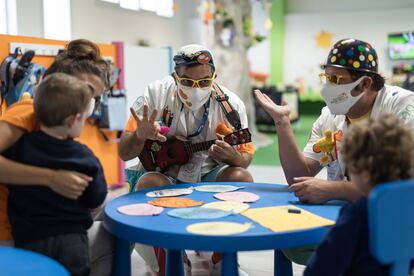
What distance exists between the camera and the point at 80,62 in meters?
2.15

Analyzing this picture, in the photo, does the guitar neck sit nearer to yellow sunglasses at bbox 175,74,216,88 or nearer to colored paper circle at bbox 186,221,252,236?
yellow sunglasses at bbox 175,74,216,88

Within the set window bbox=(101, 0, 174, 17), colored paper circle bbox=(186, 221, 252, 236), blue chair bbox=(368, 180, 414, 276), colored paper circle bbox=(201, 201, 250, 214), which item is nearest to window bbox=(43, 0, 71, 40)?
window bbox=(101, 0, 174, 17)

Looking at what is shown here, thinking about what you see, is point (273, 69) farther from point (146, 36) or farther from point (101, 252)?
point (101, 252)

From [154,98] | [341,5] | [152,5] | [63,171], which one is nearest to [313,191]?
[63,171]

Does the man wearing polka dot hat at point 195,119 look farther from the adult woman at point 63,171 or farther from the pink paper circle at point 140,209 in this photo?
the pink paper circle at point 140,209

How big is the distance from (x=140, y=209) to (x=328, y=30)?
1023 centimetres

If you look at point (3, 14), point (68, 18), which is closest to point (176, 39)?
point (68, 18)

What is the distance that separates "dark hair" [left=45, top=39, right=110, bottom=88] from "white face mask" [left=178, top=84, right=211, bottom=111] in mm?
573

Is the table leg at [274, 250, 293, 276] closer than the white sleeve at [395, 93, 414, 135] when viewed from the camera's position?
No

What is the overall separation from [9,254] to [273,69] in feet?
35.7

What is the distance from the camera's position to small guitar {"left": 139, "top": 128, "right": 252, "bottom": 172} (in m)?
2.81

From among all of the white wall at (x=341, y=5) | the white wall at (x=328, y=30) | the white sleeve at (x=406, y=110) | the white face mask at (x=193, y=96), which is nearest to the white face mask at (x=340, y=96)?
the white sleeve at (x=406, y=110)

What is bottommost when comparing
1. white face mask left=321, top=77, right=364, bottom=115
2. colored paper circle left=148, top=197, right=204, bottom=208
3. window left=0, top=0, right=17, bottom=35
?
colored paper circle left=148, top=197, right=204, bottom=208

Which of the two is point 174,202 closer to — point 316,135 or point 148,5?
point 316,135
